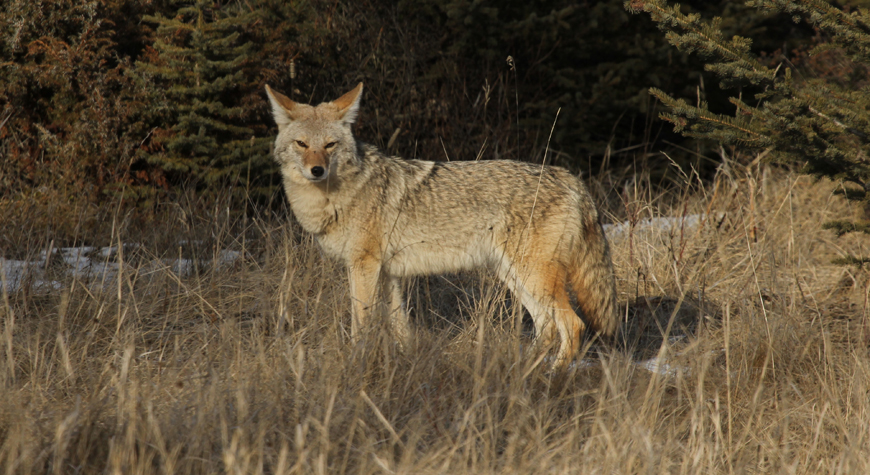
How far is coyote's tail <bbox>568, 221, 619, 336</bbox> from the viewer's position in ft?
14.3

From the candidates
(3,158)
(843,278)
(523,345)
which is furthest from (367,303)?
(3,158)

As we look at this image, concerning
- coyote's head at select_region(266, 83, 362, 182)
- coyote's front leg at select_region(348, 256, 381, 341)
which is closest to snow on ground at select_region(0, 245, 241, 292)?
coyote's head at select_region(266, 83, 362, 182)

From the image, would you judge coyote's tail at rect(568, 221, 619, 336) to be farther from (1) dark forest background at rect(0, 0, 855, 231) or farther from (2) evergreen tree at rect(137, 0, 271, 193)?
(2) evergreen tree at rect(137, 0, 271, 193)

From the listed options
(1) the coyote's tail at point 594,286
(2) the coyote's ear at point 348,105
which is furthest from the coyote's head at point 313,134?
(1) the coyote's tail at point 594,286

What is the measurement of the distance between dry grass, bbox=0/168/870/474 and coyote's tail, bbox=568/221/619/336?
212mm

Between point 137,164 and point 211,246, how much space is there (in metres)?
1.98

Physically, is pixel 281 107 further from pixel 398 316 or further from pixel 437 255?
pixel 398 316

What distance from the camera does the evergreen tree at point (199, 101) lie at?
662 cm

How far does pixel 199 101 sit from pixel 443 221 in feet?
10.8

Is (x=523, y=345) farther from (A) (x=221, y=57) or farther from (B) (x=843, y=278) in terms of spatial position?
(A) (x=221, y=57)

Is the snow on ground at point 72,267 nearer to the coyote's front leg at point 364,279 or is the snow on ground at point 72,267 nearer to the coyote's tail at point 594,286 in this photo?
the coyote's front leg at point 364,279

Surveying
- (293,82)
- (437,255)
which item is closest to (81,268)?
(437,255)

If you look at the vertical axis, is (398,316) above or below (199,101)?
below

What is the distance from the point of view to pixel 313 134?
4422 millimetres
